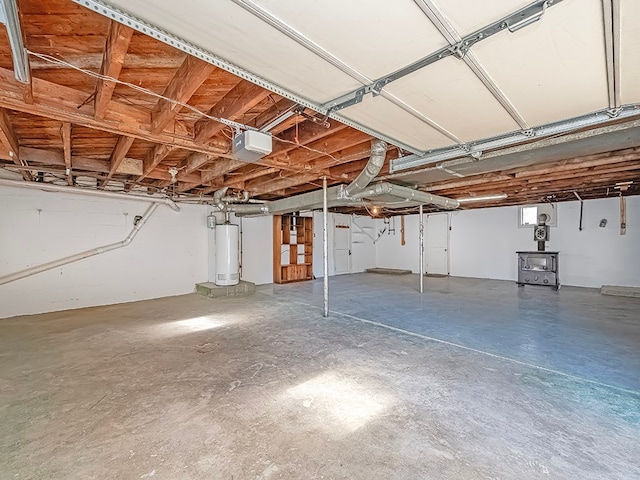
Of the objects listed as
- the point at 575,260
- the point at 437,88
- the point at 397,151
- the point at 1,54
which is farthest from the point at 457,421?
the point at 575,260

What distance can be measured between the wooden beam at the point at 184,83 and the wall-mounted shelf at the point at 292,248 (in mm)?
5550

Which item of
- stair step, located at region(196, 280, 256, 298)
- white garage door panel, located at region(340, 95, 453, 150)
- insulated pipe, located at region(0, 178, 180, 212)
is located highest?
white garage door panel, located at region(340, 95, 453, 150)

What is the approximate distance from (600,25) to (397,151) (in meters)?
2.29

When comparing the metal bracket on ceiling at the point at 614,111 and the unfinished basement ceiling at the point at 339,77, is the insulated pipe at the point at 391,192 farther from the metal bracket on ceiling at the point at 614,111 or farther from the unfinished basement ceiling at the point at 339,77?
the metal bracket on ceiling at the point at 614,111

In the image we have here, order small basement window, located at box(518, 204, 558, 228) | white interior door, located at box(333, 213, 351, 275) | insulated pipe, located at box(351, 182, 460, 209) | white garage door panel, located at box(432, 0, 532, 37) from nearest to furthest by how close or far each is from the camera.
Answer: white garage door panel, located at box(432, 0, 532, 37) → insulated pipe, located at box(351, 182, 460, 209) → small basement window, located at box(518, 204, 558, 228) → white interior door, located at box(333, 213, 351, 275)

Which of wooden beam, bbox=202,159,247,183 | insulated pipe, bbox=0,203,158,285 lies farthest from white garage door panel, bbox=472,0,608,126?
insulated pipe, bbox=0,203,158,285

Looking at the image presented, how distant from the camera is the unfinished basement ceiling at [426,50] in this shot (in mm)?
1171

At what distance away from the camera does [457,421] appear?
1.83 metres

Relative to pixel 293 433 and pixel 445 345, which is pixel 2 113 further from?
pixel 445 345

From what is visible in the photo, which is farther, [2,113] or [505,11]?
[2,113]

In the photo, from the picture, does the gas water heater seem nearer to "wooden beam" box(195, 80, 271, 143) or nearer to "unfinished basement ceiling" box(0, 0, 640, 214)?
"unfinished basement ceiling" box(0, 0, 640, 214)

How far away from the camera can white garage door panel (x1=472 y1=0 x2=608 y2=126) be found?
122 cm

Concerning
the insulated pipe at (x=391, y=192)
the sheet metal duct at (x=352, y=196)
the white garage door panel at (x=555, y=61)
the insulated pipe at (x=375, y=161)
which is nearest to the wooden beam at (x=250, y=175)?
the sheet metal duct at (x=352, y=196)

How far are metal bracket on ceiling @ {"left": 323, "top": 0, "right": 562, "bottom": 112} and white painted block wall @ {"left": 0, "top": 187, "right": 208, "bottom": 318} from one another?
17.8 ft
